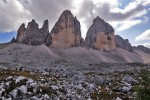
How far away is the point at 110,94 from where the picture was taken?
5147cm

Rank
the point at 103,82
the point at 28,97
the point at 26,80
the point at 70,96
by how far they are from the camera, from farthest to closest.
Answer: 1. the point at 103,82
2. the point at 26,80
3. the point at 70,96
4. the point at 28,97

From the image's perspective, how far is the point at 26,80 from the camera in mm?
46125

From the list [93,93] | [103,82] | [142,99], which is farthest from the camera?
[103,82]

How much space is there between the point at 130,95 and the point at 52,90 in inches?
536

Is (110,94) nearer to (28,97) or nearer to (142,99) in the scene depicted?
(28,97)

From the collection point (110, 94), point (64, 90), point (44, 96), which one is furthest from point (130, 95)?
point (44, 96)

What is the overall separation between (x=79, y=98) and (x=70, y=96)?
130 centimetres

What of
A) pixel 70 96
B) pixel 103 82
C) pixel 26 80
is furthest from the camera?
pixel 103 82

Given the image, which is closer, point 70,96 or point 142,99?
point 142,99

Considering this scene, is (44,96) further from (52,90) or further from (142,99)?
(142,99)

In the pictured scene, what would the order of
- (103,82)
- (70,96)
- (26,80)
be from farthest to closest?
(103,82) < (26,80) < (70,96)

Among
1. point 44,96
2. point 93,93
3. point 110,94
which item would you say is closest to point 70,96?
point 44,96

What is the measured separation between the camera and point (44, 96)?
40.5 metres

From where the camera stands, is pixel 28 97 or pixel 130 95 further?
pixel 130 95
